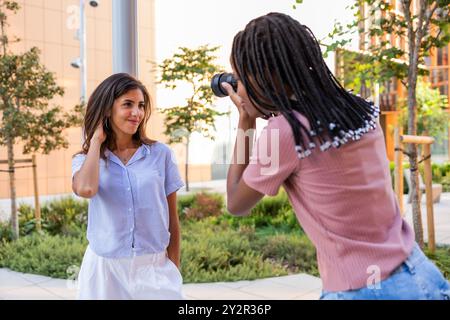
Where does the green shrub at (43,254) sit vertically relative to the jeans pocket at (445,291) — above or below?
below

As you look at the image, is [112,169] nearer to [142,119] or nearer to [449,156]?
→ [142,119]

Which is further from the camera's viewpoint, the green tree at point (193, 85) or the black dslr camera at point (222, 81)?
the green tree at point (193, 85)

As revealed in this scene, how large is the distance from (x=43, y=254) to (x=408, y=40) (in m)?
3.89

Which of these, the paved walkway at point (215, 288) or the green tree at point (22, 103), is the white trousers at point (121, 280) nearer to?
the paved walkway at point (215, 288)

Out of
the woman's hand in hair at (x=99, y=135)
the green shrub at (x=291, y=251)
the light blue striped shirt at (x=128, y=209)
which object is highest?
the woman's hand in hair at (x=99, y=135)

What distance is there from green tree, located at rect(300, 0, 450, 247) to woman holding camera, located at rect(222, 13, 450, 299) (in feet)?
10.0

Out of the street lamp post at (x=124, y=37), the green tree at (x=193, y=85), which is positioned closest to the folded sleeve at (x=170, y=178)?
the street lamp post at (x=124, y=37)

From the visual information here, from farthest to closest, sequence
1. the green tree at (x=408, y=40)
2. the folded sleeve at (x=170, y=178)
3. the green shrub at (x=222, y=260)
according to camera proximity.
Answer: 1. the green shrub at (x=222, y=260)
2. the green tree at (x=408, y=40)
3. the folded sleeve at (x=170, y=178)

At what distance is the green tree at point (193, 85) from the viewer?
8.32 metres

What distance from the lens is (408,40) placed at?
4426mm

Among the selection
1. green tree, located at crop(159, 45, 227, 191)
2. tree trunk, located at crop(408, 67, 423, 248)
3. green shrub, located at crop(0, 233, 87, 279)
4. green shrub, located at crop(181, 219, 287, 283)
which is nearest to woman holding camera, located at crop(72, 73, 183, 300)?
green shrub, located at crop(181, 219, 287, 283)

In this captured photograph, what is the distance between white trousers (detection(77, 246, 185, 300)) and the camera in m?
1.53

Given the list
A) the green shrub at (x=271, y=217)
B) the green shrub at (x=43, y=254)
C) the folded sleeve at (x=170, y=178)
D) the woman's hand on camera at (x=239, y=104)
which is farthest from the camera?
the green shrub at (x=271, y=217)
